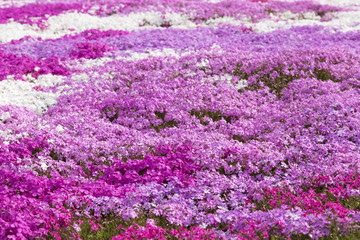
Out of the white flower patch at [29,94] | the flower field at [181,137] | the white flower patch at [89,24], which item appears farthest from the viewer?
the white flower patch at [89,24]

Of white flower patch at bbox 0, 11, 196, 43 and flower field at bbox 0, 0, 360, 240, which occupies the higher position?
flower field at bbox 0, 0, 360, 240

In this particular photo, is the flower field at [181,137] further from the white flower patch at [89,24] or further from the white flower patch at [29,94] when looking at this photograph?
the white flower patch at [89,24]

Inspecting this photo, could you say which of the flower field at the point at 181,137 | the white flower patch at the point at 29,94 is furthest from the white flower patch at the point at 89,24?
the white flower patch at the point at 29,94

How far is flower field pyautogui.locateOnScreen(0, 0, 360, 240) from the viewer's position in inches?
275

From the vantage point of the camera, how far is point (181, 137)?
1020 centimetres

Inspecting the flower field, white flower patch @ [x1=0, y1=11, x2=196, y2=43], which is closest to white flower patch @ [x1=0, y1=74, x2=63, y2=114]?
the flower field

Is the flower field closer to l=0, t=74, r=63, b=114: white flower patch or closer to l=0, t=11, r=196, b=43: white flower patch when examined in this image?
l=0, t=74, r=63, b=114: white flower patch

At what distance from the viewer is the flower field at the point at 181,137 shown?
275 inches

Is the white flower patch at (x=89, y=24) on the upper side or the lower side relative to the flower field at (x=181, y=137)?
lower

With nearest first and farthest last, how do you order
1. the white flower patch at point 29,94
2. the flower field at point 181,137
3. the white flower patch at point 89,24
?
1. the flower field at point 181,137
2. the white flower patch at point 29,94
3. the white flower patch at point 89,24

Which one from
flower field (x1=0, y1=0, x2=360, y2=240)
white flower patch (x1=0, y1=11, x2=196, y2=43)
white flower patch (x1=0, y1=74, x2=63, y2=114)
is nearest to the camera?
flower field (x1=0, y1=0, x2=360, y2=240)

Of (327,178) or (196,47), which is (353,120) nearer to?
(327,178)

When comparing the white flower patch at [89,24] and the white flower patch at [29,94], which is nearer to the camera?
the white flower patch at [29,94]

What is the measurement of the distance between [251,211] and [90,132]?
207 inches
